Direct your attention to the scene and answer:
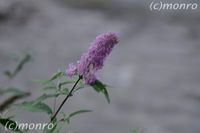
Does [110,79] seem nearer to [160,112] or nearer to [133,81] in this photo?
[133,81]

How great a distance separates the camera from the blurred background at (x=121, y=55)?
3.88 metres

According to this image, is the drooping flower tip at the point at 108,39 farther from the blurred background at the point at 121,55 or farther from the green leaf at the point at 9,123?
the blurred background at the point at 121,55

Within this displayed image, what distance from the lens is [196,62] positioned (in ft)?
15.4

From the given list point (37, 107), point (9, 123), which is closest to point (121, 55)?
point (37, 107)

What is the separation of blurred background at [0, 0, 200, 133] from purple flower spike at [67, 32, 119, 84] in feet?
5.96

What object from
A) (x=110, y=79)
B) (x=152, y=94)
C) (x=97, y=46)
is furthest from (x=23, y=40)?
(x=97, y=46)

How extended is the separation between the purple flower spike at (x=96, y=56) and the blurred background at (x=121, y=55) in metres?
1.82

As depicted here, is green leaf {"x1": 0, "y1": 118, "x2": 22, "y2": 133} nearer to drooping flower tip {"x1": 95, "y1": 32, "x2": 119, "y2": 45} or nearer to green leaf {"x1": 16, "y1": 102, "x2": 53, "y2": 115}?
green leaf {"x1": 16, "y1": 102, "x2": 53, "y2": 115}

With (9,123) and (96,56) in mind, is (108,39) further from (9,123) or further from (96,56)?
(9,123)

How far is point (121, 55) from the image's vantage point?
478cm

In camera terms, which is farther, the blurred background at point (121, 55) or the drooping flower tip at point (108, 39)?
the blurred background at point (121, 55)

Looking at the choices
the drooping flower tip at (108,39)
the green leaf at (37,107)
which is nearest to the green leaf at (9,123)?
the green leaf at (37,107)

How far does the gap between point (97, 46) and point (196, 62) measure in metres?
3.52

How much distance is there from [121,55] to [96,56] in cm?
352
